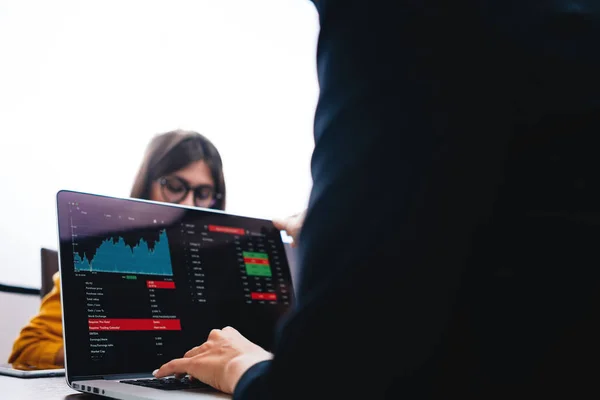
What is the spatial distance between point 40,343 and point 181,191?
68cm

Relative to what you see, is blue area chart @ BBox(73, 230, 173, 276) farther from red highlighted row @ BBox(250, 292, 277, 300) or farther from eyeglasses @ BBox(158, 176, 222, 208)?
eyeglasses @ BBox(158, 176, 222, 208)

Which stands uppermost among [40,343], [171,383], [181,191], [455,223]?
[455,223]

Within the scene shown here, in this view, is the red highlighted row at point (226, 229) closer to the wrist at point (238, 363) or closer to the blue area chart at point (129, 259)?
the blue area chart at point (129, 259)

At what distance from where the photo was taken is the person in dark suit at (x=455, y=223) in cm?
40

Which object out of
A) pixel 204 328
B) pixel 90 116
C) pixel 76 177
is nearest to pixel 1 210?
pixel 76 177

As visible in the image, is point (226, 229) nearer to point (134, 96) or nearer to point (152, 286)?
point (152, 286)

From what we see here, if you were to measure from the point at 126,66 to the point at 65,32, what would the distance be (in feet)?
1.05

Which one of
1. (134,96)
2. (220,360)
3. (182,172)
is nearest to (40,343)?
(182,172)

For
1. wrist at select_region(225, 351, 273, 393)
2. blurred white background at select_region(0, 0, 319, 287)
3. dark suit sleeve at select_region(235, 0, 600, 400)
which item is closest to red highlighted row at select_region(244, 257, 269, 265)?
wrist at select_region(225, 351, 273, 393)

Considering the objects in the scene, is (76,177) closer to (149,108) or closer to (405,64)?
(149,108)

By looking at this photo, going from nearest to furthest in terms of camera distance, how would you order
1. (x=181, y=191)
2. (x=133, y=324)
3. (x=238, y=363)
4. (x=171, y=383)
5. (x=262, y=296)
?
1. (x=238, y=363)
2. (x=171, y=383)
3. (x=133, y=324)
4. (x=262, y=296)
5. (x=181, y=191)

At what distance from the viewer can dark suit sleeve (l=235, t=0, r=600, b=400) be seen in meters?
0.40

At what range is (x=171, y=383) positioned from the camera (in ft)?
2.60

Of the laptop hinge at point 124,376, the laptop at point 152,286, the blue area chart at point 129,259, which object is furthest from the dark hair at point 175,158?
the laptop hinge at point 124,376
